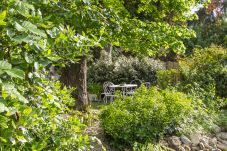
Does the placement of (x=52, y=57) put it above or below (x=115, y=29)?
below

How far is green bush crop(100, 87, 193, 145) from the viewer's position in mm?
5844

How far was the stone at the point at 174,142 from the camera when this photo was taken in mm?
6271

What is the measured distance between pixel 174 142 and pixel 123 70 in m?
8.98

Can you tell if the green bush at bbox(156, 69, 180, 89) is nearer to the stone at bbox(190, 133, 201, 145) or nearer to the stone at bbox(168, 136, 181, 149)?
the stone at bbox(190, 133, 201, 145)

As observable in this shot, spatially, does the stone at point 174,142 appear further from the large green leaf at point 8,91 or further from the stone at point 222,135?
the large green leaf at point 8,91

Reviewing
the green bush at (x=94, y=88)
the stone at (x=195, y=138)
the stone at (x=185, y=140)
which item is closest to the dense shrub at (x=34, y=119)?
the stone at (x=185, y=140)

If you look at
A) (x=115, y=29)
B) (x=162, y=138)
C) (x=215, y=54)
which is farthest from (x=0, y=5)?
(x=215, y=54)

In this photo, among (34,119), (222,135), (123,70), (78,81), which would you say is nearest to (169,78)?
(222,135)

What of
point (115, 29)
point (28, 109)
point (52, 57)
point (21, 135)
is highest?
point (115, 29)

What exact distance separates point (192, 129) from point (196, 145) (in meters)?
0.34

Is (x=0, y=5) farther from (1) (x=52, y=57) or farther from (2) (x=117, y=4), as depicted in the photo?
(2) (x=117, y=4)

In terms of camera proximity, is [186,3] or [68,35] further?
[186,3]

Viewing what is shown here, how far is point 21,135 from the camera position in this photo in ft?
4.83

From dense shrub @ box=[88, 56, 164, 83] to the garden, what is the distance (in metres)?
0.05
